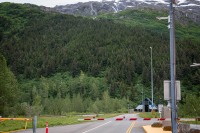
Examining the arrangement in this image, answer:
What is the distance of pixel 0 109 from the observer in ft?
208

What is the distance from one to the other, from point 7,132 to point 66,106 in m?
73.5

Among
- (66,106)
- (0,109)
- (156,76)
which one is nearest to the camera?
(0,109)

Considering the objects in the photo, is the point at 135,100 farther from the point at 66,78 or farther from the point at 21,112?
the point at 21,112

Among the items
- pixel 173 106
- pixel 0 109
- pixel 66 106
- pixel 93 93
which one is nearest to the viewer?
pixel 173 106

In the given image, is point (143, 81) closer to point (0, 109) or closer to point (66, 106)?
point (66, 106)

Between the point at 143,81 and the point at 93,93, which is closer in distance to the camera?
the point at 93,93

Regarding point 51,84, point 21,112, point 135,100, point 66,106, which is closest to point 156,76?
point 135,100

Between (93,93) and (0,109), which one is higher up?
(0,109)

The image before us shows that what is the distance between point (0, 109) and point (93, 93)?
9030 cm

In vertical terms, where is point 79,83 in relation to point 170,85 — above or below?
below

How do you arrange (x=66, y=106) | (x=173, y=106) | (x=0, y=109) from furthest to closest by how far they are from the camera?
(x=66, y=106)
(x=0, y=109)
(x=173, y=106)

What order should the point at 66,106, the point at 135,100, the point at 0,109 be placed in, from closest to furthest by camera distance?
the point at 0,109, the point at 66,106, the point at 135,100

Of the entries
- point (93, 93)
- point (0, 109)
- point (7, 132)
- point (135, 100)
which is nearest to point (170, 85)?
point (7, 132)

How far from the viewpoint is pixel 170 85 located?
14156 millimetres
